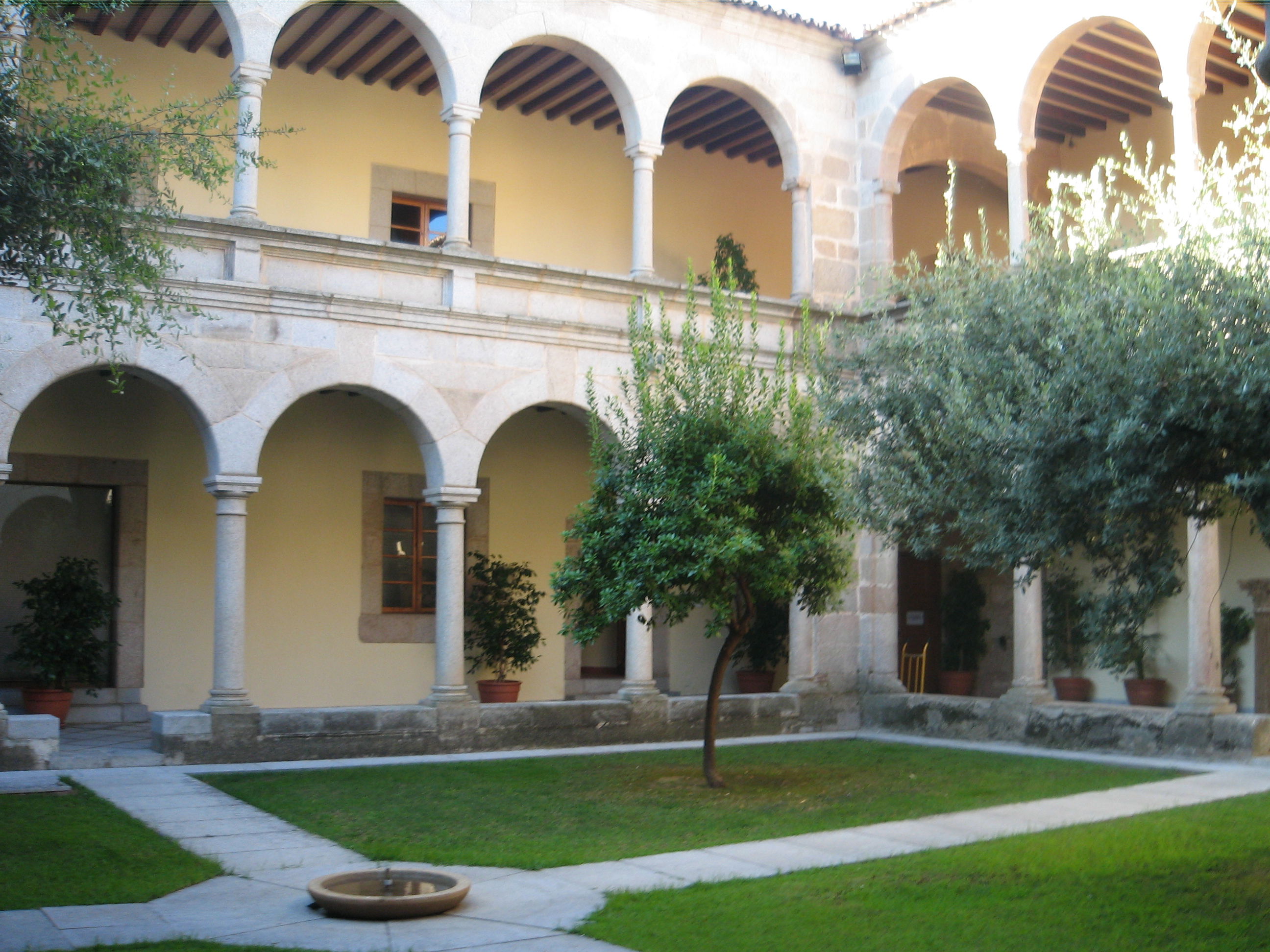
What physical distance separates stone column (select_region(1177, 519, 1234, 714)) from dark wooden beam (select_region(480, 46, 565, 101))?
7245mm

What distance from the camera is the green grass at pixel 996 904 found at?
4898mm

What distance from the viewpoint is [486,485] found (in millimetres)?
13594

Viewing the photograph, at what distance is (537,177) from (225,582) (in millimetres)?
5957

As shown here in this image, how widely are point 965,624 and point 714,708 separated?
23.0 ft

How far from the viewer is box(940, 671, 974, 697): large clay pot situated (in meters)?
14.9

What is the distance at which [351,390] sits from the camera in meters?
11.2

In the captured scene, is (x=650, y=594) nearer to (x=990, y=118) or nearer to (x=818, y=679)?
(x=818, y=679)

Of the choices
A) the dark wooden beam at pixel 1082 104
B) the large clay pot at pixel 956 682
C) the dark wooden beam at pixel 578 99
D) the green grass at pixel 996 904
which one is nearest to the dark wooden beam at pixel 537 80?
the dark wooden beam at pixel 578 99

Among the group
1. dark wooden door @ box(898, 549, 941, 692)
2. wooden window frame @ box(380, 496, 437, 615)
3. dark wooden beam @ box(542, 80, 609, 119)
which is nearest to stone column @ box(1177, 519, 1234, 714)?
dark wooden door @ box(898, 549, 941, 692)

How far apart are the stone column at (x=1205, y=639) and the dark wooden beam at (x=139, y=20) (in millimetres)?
9670

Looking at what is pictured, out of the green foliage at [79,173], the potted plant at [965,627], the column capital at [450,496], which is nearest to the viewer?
the green foliage at [79,173]

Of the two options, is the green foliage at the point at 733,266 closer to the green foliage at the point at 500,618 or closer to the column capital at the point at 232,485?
the green foliage at the point at 500,618

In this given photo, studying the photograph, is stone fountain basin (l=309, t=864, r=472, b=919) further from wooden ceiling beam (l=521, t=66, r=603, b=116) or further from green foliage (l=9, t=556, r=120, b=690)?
wooden ceiling beam (l=521, t=66, r=603, b=116)

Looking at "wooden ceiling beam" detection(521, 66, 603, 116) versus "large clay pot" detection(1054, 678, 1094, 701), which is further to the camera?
"large clay pot" detection(1054, 678, 1094, 701)
